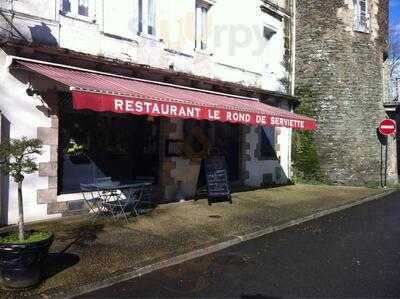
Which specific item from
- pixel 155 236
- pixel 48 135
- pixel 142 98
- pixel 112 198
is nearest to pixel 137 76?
pixel 142 98

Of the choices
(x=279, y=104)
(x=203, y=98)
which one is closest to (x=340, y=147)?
(x=279, y=104)

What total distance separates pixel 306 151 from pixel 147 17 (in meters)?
9.45

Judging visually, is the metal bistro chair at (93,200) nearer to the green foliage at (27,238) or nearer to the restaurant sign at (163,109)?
the restaurant sign at (163,109)

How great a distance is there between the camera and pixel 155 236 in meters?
8.36

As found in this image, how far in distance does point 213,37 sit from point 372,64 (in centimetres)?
803

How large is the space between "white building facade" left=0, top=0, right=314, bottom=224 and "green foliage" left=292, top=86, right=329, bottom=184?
3.92 ft

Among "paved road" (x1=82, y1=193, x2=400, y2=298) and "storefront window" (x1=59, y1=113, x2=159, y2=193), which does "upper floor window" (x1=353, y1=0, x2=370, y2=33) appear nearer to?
"storefront window" (x1=59, y1=113, x2=159, y2=193)

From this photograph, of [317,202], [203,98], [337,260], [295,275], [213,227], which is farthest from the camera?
[317,202]

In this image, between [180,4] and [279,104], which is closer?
[180,4]

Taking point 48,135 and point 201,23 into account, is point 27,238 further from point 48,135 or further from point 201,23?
point 201,23

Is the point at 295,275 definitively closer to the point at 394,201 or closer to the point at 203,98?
the point at 203,98

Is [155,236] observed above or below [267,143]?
below

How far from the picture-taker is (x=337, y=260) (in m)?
7.23

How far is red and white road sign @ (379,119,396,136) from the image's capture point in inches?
742
